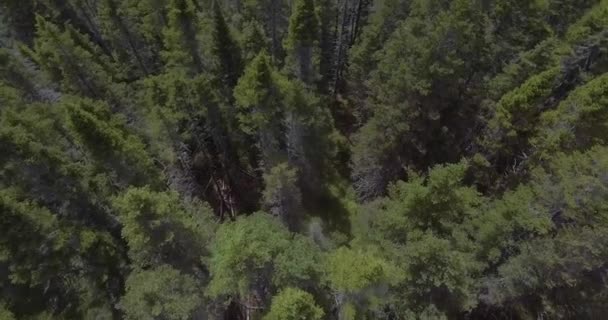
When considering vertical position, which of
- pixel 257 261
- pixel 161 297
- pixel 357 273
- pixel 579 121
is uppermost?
pixel 579 121

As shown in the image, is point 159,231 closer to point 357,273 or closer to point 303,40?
point 357,273

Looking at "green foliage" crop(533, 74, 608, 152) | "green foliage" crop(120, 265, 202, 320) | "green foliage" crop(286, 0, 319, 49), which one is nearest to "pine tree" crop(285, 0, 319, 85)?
"green foliage" crop(286, 0, 319, 49)

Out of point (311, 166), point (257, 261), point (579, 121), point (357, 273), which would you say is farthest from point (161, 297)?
point (579, 121)

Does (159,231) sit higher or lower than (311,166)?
higher

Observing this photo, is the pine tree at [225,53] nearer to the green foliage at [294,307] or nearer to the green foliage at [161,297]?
the green foliage at [161,297]

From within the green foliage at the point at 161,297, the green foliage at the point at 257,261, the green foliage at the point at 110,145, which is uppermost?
the green foliage at the point at 110,145

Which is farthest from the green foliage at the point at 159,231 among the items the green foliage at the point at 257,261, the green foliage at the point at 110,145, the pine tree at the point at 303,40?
the pine tree at the point at 303,40

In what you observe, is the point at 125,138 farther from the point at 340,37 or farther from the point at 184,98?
the point at 340,37
